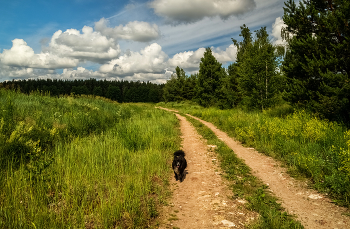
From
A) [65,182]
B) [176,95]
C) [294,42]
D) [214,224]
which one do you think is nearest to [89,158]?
[65,182]

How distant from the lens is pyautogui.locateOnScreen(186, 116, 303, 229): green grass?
3347 mm

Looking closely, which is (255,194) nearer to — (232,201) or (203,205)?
(232,201)

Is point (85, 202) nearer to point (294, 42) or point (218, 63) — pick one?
point (294, 42)

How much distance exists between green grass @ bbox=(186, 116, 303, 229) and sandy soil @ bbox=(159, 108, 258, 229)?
0.68 ft

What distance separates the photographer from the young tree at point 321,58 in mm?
9211

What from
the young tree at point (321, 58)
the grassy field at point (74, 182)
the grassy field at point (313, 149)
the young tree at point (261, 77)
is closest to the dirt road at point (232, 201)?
the grassy field at point (313, 149)

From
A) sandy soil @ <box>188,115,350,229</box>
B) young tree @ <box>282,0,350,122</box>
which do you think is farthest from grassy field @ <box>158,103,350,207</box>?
young tree @ <box>282,0,350,122</box>

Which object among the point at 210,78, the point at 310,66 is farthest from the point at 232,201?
the point at 210,78

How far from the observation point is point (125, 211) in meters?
3.54

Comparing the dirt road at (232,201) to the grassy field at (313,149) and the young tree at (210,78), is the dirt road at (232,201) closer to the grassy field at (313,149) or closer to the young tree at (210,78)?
the grassy field at (313,149)

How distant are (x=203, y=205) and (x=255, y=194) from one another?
4.50 ft

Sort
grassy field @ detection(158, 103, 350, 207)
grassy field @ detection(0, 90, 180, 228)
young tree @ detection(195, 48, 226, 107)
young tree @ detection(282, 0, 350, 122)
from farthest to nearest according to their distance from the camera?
young tree @ detection(195, 48, 226, 107) < young tree @ detection(282, 0, 350, 122) < grassy field @ detection(158, 103, 350, 207) < grassy field @ detection(0, 90, 180, 228)

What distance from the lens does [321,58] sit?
32.6 ft

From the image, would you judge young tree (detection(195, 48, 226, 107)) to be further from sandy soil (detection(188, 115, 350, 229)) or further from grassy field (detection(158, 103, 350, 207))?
sandy soil (detection(188, 115, 350, 229))
